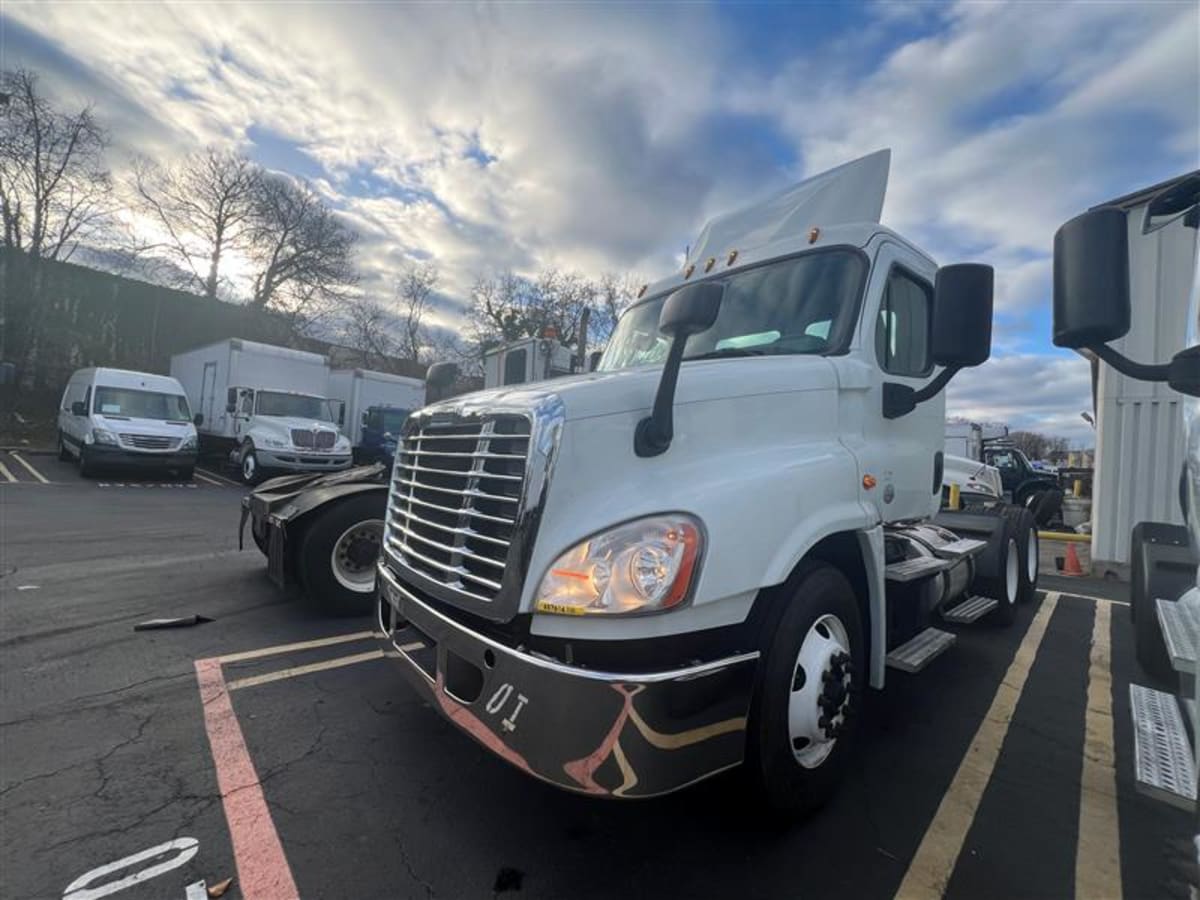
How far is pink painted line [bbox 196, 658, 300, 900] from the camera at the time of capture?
2.06 m

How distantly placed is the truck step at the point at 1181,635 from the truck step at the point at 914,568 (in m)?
0.97

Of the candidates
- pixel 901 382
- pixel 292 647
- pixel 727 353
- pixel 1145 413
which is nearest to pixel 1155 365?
pixel 901 382

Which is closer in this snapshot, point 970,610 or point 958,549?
point 958,549

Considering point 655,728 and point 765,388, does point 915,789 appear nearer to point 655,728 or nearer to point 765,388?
point 655,728

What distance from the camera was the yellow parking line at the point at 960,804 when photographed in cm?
220

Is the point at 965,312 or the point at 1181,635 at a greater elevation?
the point at 965,312

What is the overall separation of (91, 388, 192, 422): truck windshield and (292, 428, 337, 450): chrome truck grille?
3315mm

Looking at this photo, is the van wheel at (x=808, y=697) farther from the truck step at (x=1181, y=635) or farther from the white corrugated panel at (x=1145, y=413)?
the white corrugated panel at (x=1145, y=413)

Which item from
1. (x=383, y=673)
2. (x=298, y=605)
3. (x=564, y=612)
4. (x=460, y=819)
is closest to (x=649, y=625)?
(x=564, y=612)

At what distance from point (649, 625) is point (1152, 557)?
15.0ft

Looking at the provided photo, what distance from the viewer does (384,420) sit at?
20281mm

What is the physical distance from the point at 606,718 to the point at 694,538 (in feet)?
2.04

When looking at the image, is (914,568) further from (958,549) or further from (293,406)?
(293,406)

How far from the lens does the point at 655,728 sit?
6.03 ft
